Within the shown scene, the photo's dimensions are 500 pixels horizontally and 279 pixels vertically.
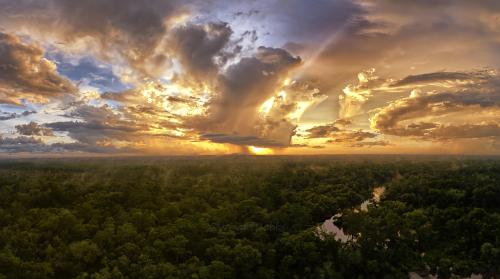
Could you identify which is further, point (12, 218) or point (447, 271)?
point (12, 218)

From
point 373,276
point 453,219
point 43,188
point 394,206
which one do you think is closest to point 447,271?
point 373,276

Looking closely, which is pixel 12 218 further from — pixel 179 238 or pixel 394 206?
pixel 394 206

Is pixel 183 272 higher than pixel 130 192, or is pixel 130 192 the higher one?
pixel 130 192

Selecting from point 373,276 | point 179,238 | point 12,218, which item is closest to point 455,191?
point 373,276

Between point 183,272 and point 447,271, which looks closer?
point 183,272

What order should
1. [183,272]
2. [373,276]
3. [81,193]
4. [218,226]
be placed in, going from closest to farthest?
[183,272], [373,276], [218,226], [81,193]

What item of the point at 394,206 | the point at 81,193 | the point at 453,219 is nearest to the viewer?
the point at 453,219

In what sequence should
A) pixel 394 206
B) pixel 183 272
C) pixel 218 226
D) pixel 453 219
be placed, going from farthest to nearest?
pixel 394 206 → pixel 453 219 → pixel 218 226 → pixel 183 272

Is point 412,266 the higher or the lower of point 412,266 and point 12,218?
the lower

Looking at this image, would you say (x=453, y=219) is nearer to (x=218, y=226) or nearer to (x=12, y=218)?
(x=218, y=226)
